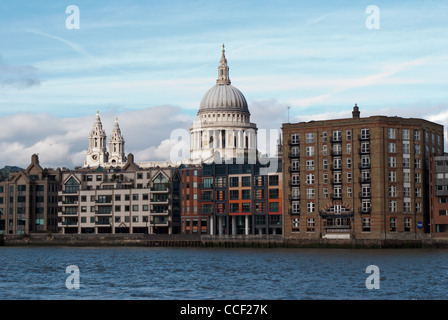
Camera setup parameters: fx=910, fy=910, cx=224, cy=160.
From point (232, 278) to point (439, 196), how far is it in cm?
7400

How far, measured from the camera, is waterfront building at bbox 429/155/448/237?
480 feet

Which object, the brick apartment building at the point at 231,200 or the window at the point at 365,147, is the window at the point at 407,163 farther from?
the brick apartment building at the point at 231,200

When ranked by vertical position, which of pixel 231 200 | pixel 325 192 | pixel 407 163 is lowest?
pixel 231 200

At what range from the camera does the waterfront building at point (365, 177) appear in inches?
5846

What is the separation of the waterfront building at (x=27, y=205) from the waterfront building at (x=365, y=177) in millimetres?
63798

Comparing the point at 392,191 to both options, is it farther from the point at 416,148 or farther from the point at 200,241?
the point at 200,241

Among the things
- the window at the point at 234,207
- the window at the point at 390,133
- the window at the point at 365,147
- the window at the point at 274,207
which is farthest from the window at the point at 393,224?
the window at the point at 234,207

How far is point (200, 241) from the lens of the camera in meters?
162

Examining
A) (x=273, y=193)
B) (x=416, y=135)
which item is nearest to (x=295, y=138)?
(x=273, y=193)

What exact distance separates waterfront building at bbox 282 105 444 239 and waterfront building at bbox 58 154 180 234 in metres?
34.9

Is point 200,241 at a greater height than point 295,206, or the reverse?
point 295,206

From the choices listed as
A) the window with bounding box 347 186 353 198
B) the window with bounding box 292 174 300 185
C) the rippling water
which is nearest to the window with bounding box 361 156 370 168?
the window with bounding box 347 186 353 198

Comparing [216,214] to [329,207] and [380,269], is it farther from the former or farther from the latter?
[380,269]
